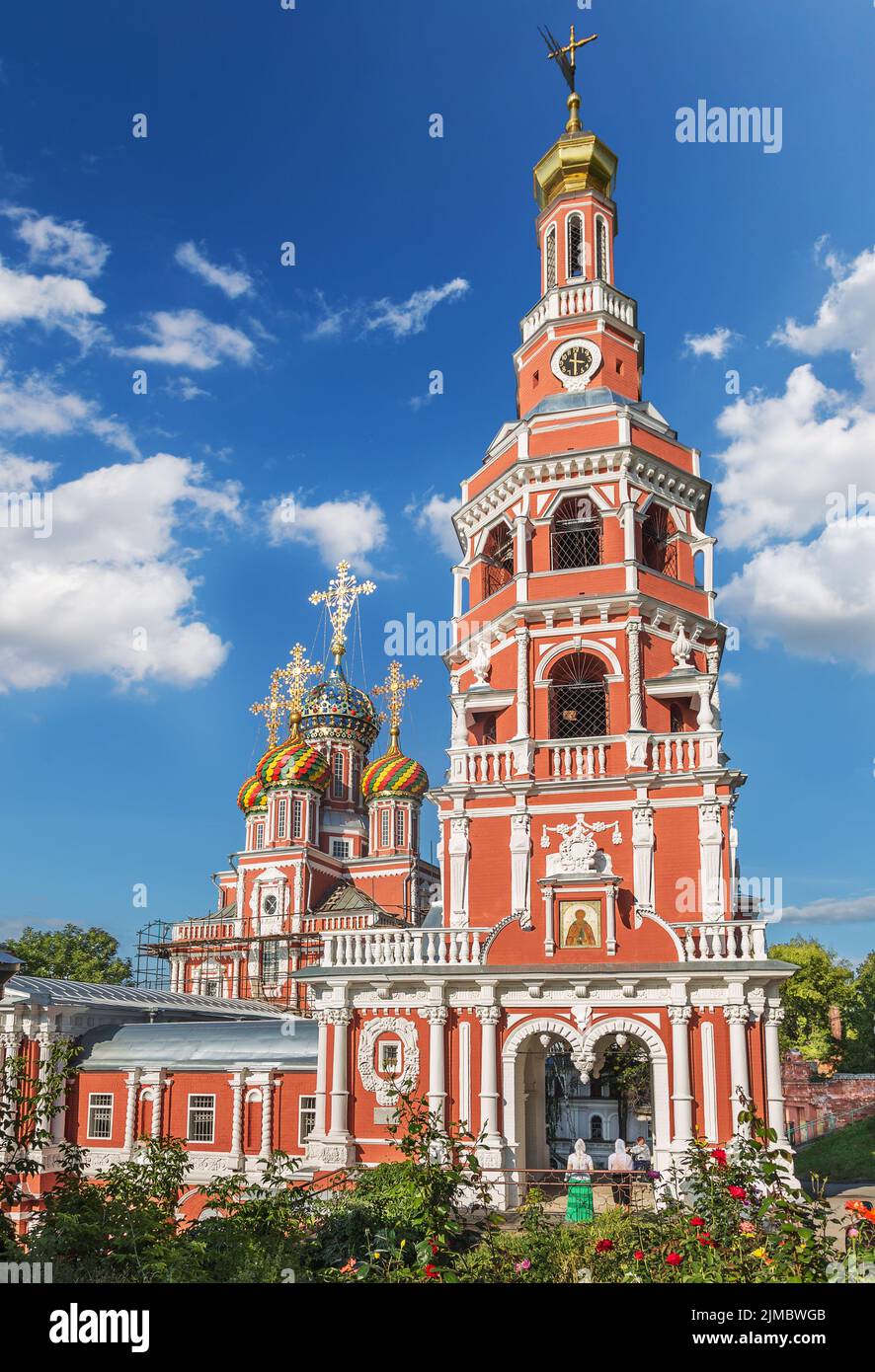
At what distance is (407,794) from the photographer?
5275 centimetres

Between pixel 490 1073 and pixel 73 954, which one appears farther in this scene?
pixel 73 954

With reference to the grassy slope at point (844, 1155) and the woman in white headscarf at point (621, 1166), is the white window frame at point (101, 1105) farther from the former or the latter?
the grassy slope at point (844, 1155)

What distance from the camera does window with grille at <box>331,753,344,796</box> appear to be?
5753cm

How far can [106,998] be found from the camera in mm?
29156

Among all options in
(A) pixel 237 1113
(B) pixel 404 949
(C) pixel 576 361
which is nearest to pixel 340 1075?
(B) pixel 404 949

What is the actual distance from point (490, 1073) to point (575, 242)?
21576mm

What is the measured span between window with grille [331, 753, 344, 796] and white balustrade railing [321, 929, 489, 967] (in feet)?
115

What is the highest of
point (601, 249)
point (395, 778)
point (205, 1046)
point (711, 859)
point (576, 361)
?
point (601, 249)

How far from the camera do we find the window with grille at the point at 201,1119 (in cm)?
2450

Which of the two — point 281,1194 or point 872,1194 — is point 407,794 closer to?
point 872,1194

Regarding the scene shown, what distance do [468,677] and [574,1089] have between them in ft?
69.9

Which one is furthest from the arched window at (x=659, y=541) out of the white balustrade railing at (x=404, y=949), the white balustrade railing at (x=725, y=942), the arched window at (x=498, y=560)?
the white balustrade railing at (x=404, y=949)

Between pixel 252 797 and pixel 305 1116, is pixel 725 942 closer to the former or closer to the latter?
pixel 305 1116

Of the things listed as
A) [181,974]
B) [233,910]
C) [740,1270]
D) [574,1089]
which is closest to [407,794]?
[233,910]
